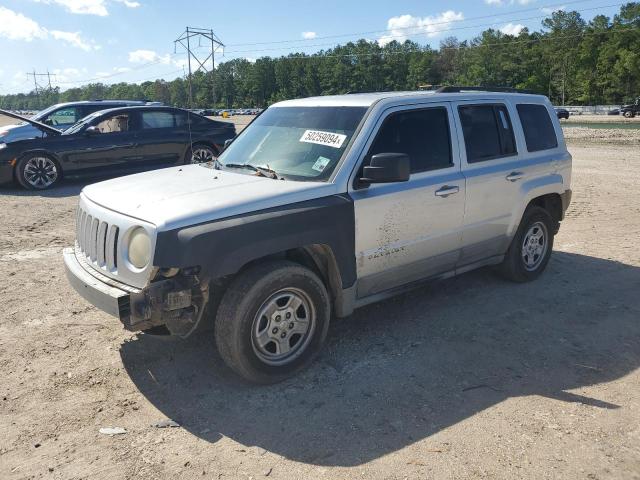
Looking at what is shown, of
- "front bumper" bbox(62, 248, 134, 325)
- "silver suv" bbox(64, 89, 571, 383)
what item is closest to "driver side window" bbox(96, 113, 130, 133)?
"silver suv" bbox(64, 89, 571, 383)

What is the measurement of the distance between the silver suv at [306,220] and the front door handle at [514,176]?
5 centimetres

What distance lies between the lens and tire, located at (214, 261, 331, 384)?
11.8 ft

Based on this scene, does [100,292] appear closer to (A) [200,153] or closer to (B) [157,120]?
(B) [157,120]

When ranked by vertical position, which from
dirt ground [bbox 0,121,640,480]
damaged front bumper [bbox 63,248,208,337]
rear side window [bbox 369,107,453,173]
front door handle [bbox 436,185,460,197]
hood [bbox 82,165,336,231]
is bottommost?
dirt ground [bbox 0,121,640,480]

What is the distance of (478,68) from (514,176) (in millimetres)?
99897

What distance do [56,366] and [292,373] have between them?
177 centimetres

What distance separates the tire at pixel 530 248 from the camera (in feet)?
19.0

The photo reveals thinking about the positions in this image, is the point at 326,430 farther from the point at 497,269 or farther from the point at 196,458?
the point at 497,269

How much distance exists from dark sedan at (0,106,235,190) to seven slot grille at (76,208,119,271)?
6693mm

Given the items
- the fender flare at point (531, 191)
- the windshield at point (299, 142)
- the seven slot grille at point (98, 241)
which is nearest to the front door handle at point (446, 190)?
the windshield at point (299, 142)

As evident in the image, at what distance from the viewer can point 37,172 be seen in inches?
449

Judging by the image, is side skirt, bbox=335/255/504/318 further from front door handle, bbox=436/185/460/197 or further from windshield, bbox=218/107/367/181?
windshield, bbox=218/107/367/181

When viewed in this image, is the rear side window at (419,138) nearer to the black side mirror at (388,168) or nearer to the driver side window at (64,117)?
the black side mirror at (388,168)

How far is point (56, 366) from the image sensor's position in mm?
4160
